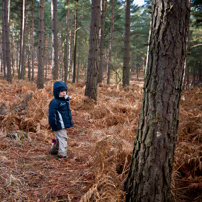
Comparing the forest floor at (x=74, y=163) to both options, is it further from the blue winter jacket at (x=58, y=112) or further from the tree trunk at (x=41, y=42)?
the tree trunk at (x=41, y=42)

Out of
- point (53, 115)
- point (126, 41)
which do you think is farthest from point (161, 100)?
point (126, 41)

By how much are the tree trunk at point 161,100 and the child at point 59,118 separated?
181 centimetres

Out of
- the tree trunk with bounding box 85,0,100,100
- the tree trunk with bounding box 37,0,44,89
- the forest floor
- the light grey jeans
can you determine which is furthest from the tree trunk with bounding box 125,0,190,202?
the tree trunk with bounding box 37,0,44,89

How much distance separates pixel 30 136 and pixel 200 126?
14.3 ft

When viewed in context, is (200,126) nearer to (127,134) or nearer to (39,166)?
(127,134)

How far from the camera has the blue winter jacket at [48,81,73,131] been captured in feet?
11.5

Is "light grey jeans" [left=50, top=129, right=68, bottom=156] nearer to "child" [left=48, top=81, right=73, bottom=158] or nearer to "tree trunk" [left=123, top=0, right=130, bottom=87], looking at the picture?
"child" [left=48, top=81, right=73, bottom=158]

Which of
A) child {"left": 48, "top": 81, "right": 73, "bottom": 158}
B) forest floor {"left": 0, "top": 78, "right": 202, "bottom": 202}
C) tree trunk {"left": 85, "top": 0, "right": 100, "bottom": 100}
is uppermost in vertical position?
tree trunk {"left": 85, "top": 0, "right": 100, "bottom": 100}

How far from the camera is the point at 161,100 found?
2000 millimetres

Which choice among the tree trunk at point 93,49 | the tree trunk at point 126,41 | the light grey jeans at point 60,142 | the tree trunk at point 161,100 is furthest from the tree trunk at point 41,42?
the tree trunk at point 161,100

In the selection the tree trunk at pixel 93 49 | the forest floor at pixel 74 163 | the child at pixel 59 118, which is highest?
the tree trunk at pixel 93 49

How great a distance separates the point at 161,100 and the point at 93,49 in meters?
5.94

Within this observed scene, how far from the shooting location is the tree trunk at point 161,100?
1.93m

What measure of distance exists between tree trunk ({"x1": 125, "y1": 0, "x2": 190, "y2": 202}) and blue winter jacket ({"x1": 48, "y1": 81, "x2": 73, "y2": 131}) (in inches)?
73.5
